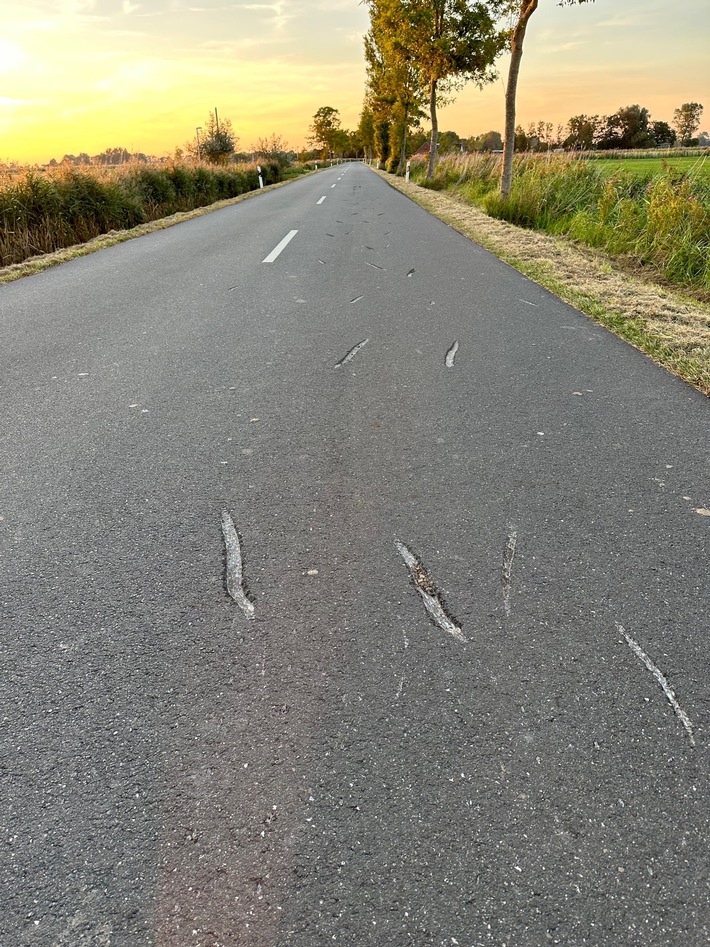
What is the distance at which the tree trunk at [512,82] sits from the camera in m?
13.1

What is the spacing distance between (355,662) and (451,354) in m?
3.42

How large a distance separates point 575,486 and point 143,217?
15681 mm

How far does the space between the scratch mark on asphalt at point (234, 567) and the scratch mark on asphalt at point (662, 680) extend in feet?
4.36

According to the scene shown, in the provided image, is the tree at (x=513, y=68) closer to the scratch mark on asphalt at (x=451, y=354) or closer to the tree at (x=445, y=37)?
the tree at (x=445, y=37)

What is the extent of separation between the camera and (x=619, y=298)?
6.54 metres

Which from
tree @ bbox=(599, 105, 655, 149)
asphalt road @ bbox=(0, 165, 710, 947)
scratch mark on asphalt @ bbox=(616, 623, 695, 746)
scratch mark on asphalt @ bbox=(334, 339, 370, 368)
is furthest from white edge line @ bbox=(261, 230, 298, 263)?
tree @ bbox=(599, 105, 655, 149)

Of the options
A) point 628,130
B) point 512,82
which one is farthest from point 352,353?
point 628,130

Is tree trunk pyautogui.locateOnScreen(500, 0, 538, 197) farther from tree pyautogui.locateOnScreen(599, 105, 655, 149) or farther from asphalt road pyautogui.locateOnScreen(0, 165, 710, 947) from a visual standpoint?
tree pyautogui.locateOnScreen(599, 105, 655, 149)

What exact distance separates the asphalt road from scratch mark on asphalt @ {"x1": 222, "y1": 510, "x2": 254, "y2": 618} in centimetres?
2

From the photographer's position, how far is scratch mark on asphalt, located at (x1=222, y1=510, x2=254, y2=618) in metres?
2.21

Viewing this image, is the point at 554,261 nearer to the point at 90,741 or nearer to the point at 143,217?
the point at 90,741

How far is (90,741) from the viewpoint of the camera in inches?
66.5

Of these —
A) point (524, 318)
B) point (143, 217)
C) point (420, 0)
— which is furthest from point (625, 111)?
point (524, 318)

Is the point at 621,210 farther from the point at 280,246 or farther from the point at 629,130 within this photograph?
the point at 629,130
